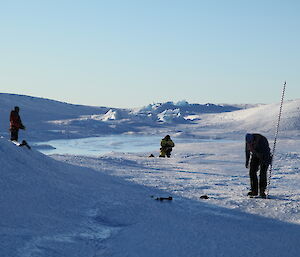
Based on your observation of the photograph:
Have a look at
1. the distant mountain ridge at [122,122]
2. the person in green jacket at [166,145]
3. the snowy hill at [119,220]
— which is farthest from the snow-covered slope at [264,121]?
the snowy hill at [119,220]

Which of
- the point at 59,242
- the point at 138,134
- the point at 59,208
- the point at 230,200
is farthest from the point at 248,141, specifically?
the point at 138,134

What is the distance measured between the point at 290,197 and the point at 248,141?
3.75 feet

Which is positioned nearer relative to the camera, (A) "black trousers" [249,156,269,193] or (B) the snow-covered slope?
(A) "black trousers" [249,156,269,193]

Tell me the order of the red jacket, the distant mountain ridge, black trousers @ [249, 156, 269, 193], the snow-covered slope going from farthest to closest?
1. the distant mountain ridge
2. the snow-covered slope
3. the red jacket
4. black trousers @ [249, 156, 269, 193]

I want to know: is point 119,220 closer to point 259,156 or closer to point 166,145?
point 259,156

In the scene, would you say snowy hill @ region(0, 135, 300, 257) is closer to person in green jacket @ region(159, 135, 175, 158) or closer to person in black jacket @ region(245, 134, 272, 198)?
person in black jacket @ region(245, 134, 272, 198)

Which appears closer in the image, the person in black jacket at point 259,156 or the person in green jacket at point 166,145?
the person in black jacket at point 259,156

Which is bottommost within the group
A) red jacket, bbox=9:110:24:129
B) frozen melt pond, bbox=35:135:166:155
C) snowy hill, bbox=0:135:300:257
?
frozen melt pond, bbox=35:135:166:155

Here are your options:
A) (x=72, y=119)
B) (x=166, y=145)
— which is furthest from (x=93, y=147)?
(x=72, y=119)

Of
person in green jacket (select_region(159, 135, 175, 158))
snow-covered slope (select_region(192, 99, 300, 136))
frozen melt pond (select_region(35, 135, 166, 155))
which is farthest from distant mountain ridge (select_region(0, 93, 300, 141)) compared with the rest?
person in green jacket (select_region(159, 135, 175, 158))

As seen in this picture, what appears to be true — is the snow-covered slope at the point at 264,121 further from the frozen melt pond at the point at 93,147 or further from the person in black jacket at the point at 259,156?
the person in black jacket at the point at 259,156

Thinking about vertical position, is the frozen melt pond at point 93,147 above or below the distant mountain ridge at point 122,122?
below

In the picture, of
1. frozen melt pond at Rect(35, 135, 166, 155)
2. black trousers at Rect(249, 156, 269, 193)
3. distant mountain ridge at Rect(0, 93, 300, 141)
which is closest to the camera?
black trousers at Rect(249, 156, 269, 193)

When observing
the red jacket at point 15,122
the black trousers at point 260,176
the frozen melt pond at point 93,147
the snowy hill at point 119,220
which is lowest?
the frozen melt pond at point 93,147
